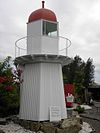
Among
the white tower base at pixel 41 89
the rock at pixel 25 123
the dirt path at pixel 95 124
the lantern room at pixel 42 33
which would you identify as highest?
the lantern room at pixel 42 33

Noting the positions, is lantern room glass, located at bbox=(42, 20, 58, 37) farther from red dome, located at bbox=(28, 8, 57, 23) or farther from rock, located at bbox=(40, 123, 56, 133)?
rock, located at bbox=(40, 123, 56, 133)

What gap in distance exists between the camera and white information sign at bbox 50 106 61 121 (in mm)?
17130

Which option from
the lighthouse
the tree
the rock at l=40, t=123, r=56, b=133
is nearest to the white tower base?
the lighthouse

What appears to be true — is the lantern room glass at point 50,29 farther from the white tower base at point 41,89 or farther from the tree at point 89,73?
the tree at point 89,73

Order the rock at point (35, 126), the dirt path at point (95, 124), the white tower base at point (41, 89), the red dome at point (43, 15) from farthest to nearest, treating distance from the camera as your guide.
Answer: the dirt path at point (95, 124) → the red dome at point (43, 15) → the white tower base at point (41, 89) → the rock at point (35, 126)

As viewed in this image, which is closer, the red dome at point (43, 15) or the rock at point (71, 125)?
the rock at point (71, 125)

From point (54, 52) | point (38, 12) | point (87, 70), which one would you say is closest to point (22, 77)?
point (54, 52)

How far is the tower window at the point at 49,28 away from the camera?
17266 mm

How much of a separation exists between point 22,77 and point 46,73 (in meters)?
1.85

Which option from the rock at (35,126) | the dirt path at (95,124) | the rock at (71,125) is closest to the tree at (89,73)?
the dirt path at (95,124)

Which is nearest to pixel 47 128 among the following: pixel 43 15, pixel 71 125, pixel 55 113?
pixel 55 113

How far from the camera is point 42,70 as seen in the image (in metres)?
17.2

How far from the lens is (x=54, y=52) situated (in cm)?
1752

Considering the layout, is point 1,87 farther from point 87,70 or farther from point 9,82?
point 87,70
